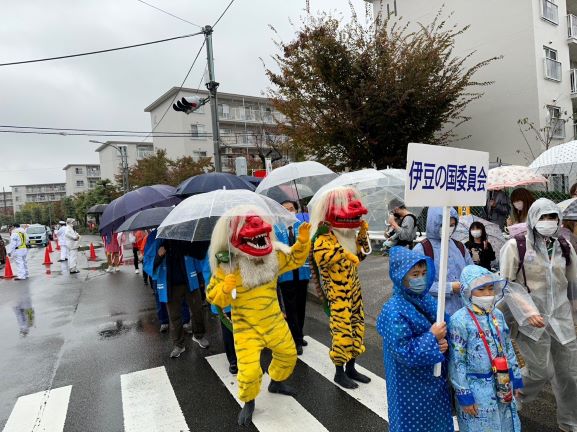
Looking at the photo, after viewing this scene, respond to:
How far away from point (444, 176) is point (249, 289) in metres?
1.93

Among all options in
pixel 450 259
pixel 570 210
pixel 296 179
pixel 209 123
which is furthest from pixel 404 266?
pixel 209 123

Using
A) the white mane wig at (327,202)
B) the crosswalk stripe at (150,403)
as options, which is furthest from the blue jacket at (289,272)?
the crosswalk stripe at (150,403)

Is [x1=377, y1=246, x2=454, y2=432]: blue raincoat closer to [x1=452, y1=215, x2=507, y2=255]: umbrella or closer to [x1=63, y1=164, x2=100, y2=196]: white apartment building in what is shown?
[x1=452, y1=215, x2=507, y2=255]: umbrella

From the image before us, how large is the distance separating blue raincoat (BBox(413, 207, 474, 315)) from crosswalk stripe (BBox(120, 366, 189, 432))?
259 cm

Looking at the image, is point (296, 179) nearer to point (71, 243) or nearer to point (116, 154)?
point (71, 243)

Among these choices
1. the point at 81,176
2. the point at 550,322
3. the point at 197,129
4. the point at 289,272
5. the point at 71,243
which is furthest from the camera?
the point at 81,176

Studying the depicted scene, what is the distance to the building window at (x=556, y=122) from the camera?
16766 mm

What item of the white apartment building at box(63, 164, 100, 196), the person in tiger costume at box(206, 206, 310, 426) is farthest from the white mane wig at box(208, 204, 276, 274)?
the white apartment building at box(63, 164, 100, 196)

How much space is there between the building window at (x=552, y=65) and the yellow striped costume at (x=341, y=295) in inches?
685

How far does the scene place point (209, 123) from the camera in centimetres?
4700

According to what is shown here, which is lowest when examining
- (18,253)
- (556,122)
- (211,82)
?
(18,253)

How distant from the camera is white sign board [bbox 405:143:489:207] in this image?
7.80ft

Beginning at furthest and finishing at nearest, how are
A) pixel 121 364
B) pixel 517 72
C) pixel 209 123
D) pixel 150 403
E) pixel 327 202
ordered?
pixel 209 123
pixel 517 72
pixel 121 364
pixel 150 403
pixel 327 202

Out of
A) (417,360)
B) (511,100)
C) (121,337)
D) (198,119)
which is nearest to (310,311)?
(121,337)
